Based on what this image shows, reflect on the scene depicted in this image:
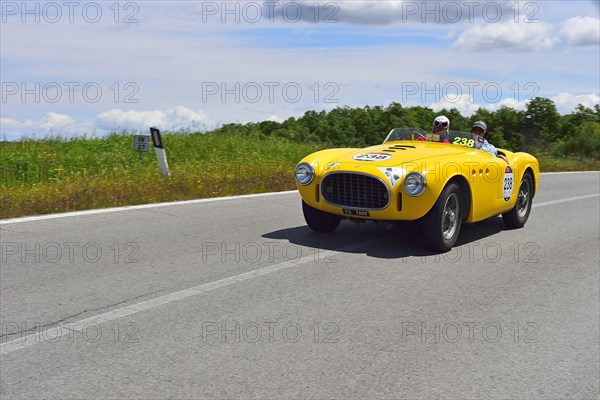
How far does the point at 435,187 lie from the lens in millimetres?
7344

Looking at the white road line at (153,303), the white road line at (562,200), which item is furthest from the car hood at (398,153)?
the white road line at (562,200)

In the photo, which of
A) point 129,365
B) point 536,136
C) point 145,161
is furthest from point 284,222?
point 536,136

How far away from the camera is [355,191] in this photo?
7.61 metres

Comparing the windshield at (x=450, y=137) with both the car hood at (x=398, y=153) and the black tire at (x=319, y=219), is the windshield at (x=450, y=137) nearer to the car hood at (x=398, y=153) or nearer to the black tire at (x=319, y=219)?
the car hood at (x=398, y=153)

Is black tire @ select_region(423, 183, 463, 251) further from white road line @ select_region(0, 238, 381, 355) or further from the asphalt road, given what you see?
white road line @ select_region(0, 238, 381, 355)

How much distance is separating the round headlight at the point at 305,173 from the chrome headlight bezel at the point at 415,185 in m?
1.13

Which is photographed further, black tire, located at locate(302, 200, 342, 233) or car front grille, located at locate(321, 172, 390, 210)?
black tire, located at locate(302, 200, 342, 233)

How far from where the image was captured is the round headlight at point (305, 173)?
7.92m

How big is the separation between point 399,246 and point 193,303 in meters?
3.10

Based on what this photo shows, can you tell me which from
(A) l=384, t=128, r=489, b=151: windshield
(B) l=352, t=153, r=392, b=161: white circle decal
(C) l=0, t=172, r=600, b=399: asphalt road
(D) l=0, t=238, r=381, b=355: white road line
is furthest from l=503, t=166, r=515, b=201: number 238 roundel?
(D) l=0, t=238, r=381, b=355: white road line

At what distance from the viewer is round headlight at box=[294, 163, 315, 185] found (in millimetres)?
7922

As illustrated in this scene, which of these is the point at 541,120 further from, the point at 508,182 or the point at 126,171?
the point at 508,182

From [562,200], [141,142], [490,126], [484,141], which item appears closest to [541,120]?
[490,126]

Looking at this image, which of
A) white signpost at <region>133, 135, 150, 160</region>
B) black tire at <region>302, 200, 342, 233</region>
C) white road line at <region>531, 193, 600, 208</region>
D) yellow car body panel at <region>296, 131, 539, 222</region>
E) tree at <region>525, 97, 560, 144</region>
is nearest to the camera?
yellow car body panel at <region>296, 131, 539, 222</region>
